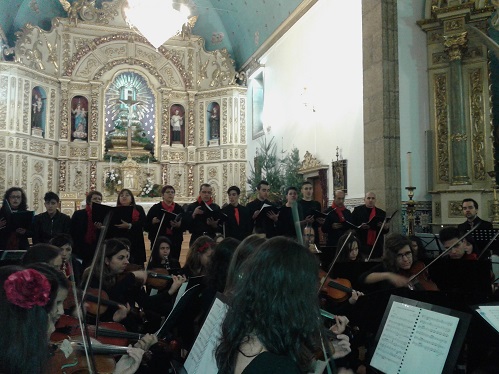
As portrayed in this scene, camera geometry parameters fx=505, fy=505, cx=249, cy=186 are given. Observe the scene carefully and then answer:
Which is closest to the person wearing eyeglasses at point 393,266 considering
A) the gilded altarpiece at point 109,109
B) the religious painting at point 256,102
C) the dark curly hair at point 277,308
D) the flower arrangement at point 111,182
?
the dark curly hair at point 277,308

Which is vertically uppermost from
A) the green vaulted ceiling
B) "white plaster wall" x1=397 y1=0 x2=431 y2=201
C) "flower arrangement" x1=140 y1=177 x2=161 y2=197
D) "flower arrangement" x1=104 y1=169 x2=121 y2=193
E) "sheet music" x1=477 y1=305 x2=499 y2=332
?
the green vaulted ceiling

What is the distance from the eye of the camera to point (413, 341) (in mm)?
2018

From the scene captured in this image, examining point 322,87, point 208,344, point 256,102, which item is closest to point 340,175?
point 322,87

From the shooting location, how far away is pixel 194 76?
16.5m

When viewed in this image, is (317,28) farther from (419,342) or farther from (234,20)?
(419,342)

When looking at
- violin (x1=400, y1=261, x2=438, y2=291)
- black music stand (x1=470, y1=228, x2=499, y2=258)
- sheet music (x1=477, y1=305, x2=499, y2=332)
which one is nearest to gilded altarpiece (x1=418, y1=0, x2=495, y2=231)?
black music stand (x1=470, y1=228, x2=499, y2=258)

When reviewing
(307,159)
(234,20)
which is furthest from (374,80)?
(234,20)

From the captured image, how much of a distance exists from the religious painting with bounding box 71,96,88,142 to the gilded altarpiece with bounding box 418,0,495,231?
10746mm

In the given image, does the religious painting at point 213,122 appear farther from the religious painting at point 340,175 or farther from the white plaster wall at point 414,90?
the white plaster wall at point 414,90

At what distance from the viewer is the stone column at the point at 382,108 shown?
7609 mm

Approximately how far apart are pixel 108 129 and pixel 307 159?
7.34 metres

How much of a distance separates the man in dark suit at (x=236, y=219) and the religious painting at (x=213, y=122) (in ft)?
30.3

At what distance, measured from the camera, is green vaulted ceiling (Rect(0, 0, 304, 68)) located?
45.8 ft

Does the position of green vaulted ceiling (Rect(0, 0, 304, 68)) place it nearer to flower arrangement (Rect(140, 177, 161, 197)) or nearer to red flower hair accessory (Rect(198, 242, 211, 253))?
flower arrangement (Rect(140, 177, 161, 197))
